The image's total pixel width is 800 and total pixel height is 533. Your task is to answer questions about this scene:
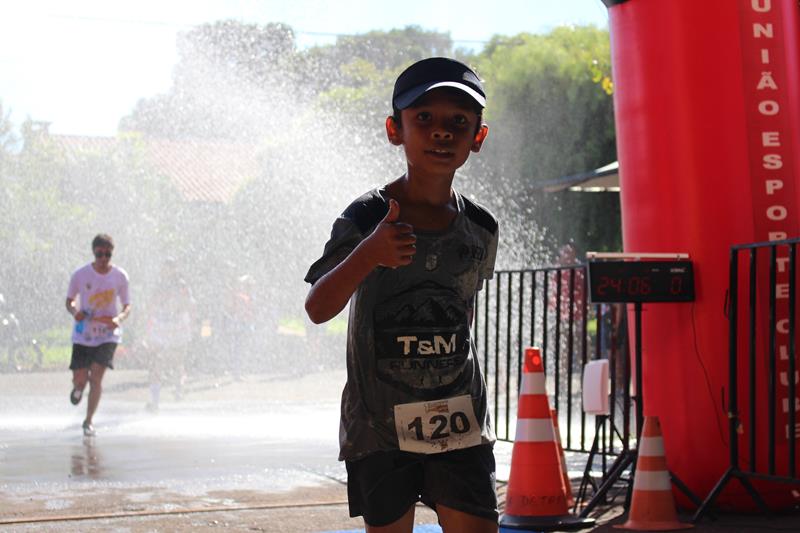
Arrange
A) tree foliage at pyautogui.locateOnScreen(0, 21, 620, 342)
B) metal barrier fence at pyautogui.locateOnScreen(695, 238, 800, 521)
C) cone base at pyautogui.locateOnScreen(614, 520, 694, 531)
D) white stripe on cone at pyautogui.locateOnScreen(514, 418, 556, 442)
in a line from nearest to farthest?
cone base at pyautogui.locateOnScreen(614, 520, 694, 531) < white stripe on cone at pyautogui.locateOnScreen(514, 418, 556, 442) < metal barrier fence at pyautogui.locateOnScreen(695, 238, 800, 521) < tree foliage at pyautogui.locateOnScreen(0, 21, 620, 342)

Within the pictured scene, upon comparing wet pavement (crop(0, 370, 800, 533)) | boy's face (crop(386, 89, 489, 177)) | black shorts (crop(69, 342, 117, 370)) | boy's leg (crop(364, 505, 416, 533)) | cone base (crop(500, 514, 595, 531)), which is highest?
boy's face (crop(386, 89, 489, 177))

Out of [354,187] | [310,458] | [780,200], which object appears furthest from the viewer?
[354,187]

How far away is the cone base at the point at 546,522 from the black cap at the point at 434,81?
3222mm

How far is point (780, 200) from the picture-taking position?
6840 mm

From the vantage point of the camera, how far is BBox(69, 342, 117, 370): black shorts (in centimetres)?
1195

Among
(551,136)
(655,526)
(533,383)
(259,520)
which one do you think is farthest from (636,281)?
(551,136)

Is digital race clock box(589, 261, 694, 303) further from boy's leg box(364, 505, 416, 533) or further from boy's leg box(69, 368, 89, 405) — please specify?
boy's leg box(69, 368, 89, 405)

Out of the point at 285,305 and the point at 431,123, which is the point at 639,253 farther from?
the point at 285,305

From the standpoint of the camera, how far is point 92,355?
39.2ft


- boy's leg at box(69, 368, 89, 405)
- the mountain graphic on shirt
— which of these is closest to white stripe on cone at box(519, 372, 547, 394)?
the mountain graphic on shirt

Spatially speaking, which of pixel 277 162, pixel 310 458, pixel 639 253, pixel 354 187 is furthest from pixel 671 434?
pixel 277 162

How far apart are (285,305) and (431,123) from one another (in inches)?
846

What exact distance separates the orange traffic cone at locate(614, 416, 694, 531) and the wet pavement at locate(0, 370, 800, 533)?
0.20m

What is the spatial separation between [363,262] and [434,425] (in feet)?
1.70
